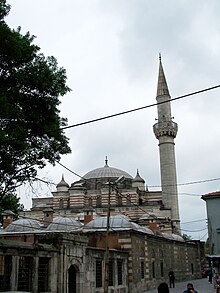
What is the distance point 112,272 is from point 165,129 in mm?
27542

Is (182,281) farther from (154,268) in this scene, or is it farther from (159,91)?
(159,91)

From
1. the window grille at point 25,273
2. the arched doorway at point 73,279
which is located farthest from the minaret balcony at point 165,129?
the window grille at point 25,273

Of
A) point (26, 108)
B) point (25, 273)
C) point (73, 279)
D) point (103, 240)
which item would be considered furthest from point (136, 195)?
point (26, 108)

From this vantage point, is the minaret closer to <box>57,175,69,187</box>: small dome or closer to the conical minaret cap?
the conical minaret cap

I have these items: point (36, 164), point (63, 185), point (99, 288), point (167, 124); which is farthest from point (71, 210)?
point (36, 164)

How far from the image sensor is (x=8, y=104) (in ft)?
38.4

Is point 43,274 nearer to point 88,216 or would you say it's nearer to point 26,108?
point 26,108

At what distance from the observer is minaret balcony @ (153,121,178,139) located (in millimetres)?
48781

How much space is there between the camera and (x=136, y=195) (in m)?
49.2

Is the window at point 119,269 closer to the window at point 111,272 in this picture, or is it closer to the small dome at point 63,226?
the window at point 111,272

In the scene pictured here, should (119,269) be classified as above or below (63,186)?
below

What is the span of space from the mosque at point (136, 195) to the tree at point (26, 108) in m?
30.3

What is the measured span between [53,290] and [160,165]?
3148 cm

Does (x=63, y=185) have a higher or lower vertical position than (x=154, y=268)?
higher
